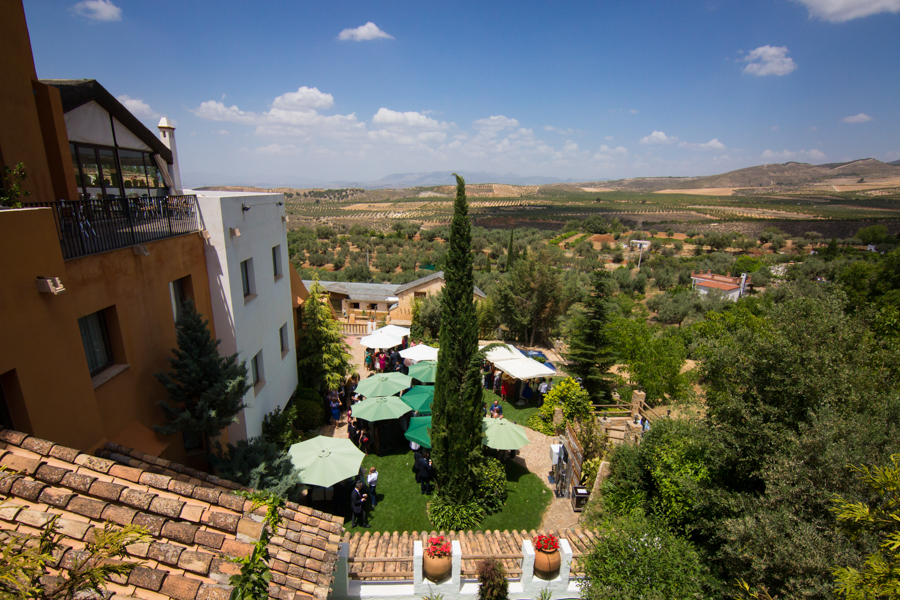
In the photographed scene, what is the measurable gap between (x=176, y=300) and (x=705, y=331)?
22.6m

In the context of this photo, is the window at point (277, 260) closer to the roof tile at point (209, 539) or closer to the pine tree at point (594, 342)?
the roof tile at point (209, 539)

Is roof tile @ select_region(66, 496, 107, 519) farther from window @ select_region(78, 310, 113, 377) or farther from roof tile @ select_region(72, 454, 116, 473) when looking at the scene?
window @ select_region(78, 310, 113, 377)

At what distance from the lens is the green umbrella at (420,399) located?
46.3 feet

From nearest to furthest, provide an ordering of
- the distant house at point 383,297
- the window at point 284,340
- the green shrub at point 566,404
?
the window at point 284,340 < the green shrub at point 566,404 < the distant house at point 383,297

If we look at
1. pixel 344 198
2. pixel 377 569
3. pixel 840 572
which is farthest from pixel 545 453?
pixel 344 198

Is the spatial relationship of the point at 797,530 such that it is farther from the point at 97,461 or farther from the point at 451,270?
the point at 97,461

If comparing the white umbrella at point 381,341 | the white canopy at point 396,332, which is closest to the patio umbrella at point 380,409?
the white umbrella at point 381,341

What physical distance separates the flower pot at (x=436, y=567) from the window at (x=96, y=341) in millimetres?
6708

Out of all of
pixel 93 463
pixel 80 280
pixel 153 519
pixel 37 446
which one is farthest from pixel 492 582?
pixel 80 280

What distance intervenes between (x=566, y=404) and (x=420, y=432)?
5.95 meters

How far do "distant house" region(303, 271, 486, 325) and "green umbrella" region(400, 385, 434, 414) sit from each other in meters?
12.9

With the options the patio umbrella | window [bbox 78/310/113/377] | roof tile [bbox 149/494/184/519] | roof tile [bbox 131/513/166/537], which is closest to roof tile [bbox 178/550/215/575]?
roof tile [bbox 131/513/166/537]

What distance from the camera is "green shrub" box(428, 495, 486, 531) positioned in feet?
34.5

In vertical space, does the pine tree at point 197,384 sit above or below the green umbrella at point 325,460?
above
